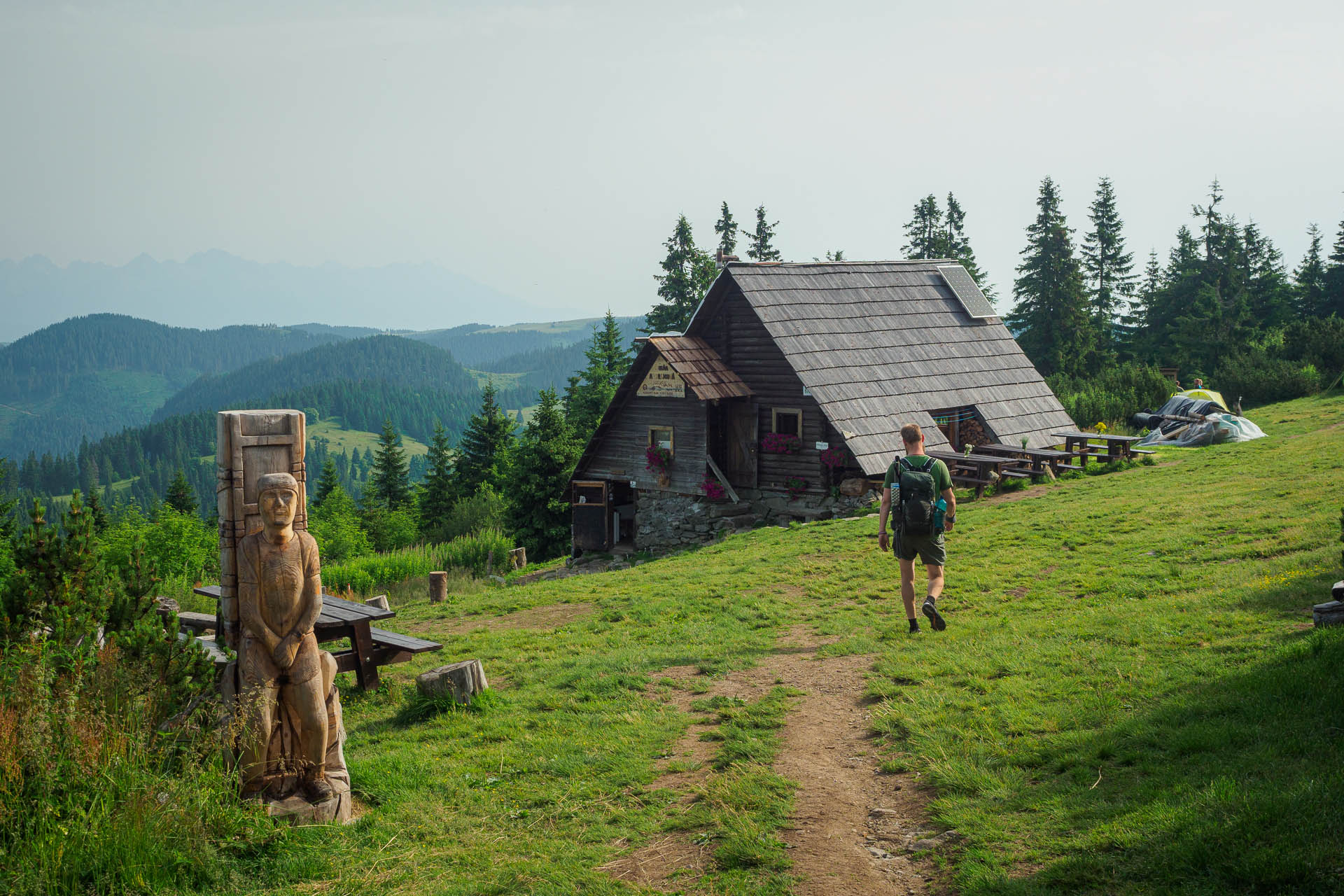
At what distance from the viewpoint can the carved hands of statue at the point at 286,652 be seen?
6.39m

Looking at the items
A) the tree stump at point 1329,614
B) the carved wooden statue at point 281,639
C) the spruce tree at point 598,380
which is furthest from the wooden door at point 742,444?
the spruce tree at point 598,380

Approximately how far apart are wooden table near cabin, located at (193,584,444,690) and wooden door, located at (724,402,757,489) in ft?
47.0

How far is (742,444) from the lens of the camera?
23.5 m

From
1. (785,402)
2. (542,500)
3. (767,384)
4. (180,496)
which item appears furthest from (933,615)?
(180,496)

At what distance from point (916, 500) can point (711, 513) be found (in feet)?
45.6

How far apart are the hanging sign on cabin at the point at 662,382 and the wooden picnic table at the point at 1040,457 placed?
282 inches

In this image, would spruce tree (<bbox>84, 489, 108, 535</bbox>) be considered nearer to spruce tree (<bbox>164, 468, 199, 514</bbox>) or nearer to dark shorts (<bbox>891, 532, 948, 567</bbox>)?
spruce tree (<bbox>164, 468, 199, 514</bbox>)

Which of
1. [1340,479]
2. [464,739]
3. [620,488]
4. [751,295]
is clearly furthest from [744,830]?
[620,488]

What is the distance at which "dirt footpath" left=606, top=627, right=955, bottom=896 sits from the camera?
5.18 metres

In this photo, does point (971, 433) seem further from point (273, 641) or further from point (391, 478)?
point (391, 478)

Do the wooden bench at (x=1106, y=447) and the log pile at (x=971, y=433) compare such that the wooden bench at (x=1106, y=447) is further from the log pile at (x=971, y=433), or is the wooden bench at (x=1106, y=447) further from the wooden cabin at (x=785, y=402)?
the log pile at (x=971, y=433)

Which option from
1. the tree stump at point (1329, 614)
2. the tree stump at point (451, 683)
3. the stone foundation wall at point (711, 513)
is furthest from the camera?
the stone foundation wall at point (711, 513)

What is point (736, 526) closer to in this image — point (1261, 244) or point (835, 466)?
point (835, 466)

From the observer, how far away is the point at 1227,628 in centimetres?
795
